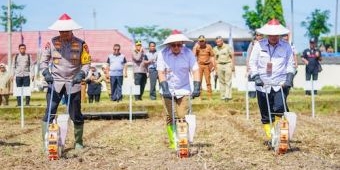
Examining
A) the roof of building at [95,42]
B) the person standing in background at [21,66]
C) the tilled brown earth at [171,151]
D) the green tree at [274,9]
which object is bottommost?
the tilled brown earth at [171,151]

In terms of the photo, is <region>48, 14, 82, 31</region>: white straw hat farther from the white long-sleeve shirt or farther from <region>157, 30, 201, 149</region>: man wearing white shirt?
the white long-sleeve shirt

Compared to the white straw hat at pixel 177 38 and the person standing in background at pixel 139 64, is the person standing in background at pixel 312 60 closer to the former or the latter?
the person standing in background at pixel 139 64

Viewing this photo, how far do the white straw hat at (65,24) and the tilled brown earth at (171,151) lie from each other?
1.79 meters

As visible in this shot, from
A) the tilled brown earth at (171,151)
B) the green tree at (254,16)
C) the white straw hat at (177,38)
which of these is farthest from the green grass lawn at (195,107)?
the green tree at (254,16)

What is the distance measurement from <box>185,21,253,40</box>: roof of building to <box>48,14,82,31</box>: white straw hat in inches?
2381

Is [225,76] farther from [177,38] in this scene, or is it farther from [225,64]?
[177,38]

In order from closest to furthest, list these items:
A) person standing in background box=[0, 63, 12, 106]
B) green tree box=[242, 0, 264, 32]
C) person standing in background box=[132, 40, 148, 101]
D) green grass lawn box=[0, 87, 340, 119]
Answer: green grass lawn box=[0, 87, 340, 119], person standing in background box=[0, 63, 12, 106], person standing in background box=[132, 40, 148, 101], green tree box=[242, 0, 264, 32]

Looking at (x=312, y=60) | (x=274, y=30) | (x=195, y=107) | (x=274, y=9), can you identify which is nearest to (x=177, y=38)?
(x=274, y=30)

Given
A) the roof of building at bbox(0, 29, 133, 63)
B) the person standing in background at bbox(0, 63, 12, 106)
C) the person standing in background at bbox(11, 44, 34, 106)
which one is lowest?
the person standing in background at bbox(0, 63, 12, 106)

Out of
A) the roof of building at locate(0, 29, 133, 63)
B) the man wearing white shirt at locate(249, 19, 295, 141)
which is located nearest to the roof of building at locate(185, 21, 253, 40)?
the roof of building at locate(0, 29, 133, 63)

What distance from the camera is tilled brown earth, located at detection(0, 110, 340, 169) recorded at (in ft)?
28.6

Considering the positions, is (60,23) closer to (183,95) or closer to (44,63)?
(44,63)

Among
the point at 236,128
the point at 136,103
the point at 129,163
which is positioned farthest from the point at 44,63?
the point at 136,103

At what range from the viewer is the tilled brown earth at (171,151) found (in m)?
8.73
